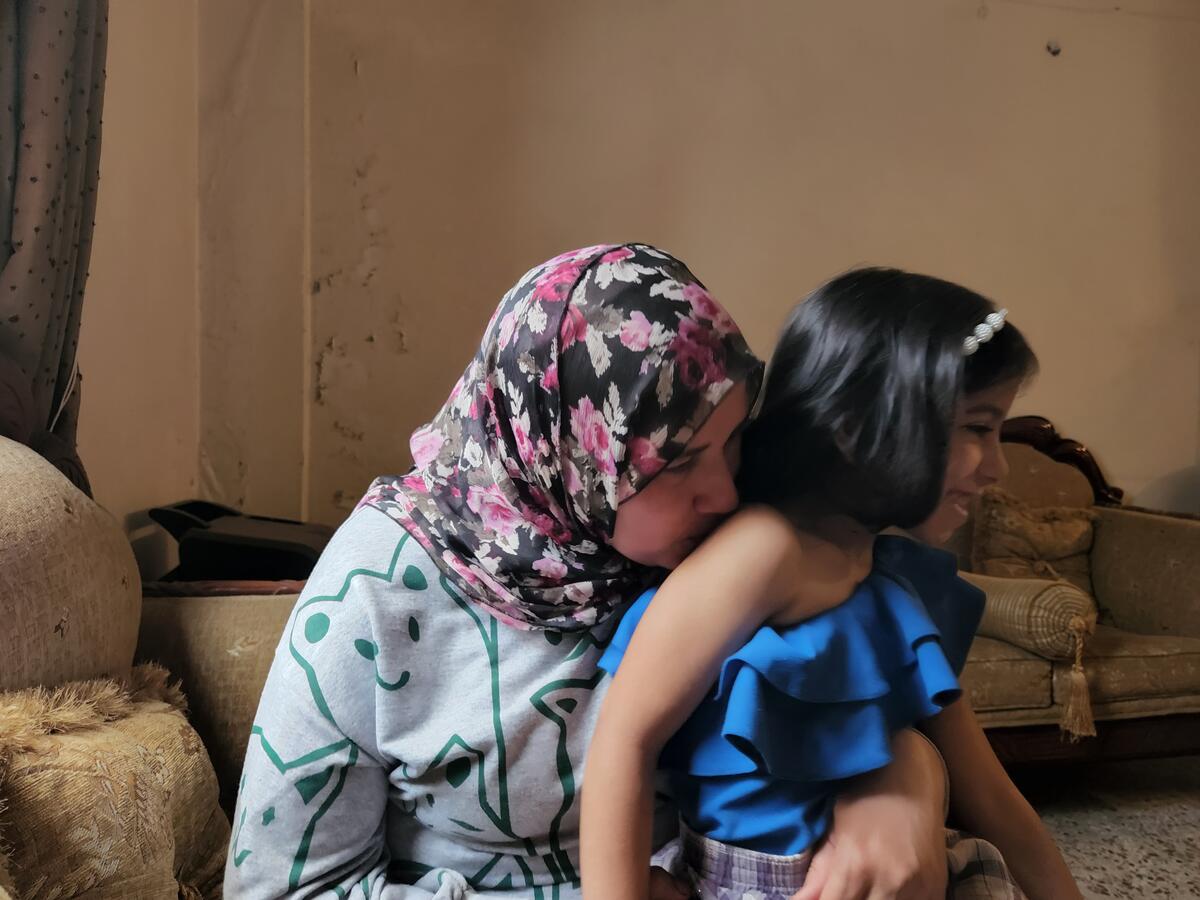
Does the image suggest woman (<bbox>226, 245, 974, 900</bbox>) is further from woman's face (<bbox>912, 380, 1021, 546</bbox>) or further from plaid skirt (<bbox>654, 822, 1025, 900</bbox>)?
woman's face (<bbox>912, 380, 1021, 546</bbox>)

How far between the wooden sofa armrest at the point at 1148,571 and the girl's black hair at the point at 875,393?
2.09 meters

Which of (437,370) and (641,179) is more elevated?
(641,179)

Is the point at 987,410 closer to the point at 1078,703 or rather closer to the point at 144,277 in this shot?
the point at 1078,703

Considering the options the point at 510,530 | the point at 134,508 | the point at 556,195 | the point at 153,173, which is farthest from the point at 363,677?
the point at 556,195

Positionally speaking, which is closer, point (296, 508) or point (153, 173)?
point (153, 173)

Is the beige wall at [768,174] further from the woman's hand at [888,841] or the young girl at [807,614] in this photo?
the woman's hand at [888,841]

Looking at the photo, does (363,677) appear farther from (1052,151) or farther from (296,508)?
(1052,151)

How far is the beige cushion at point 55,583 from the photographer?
908 mm

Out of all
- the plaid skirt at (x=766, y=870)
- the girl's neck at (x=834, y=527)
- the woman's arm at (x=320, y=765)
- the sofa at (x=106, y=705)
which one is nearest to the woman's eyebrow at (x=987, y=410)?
the girl's neck at (x=834, y=527)

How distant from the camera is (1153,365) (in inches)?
135

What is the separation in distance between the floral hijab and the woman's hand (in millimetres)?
275

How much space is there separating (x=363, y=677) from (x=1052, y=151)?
3.33 meters

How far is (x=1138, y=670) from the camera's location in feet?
7.61

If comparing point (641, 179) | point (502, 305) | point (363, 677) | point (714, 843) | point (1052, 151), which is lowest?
point (714, 843)
